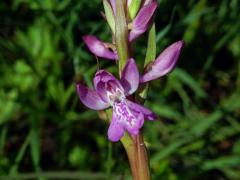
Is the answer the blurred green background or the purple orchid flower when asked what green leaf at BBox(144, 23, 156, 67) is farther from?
the blurred green background

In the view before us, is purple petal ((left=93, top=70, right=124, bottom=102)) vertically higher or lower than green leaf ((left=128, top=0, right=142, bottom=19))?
lower

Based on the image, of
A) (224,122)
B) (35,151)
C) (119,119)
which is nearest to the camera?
(119,119)

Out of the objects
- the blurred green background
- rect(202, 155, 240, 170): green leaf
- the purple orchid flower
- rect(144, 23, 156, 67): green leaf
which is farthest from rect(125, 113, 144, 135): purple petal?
rect(202, 155, 240, 170): green leaf

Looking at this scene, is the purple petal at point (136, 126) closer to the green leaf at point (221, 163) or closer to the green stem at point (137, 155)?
the green stem at point (137, 155)

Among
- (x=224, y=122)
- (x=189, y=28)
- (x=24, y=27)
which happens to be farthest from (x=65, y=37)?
(x=224, y=122)

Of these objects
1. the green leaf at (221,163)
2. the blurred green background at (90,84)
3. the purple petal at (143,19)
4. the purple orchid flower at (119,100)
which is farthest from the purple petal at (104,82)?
the green leaf at (221,163)

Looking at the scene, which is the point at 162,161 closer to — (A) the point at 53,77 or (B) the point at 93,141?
(B) the point at 93,141
